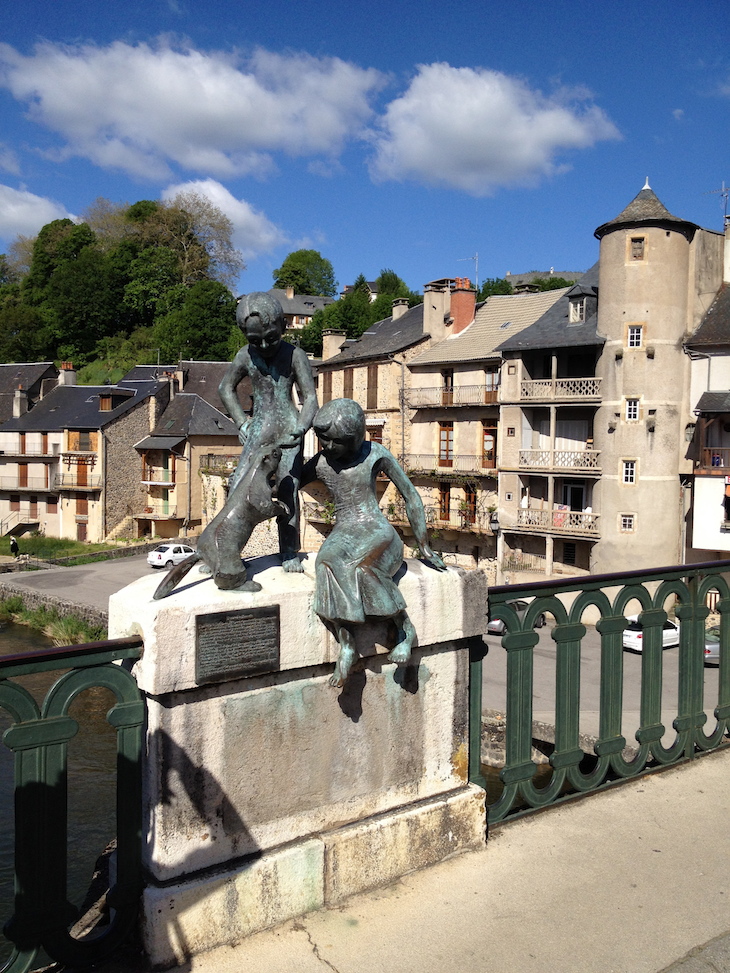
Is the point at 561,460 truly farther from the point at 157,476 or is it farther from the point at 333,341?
the point at 157,476

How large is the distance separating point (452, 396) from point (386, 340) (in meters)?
5.93

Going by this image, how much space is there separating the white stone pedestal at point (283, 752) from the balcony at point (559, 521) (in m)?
24.4

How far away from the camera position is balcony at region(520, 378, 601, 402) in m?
27.6

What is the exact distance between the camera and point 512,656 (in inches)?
173

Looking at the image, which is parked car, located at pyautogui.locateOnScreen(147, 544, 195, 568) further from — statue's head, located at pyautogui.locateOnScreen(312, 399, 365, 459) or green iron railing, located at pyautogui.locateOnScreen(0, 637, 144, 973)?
green iron railing, located at pyautogui.locateOnScreen(0, 637, 144, 973)

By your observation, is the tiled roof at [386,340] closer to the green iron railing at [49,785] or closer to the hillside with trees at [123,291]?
the hillside with trees at [123,291]

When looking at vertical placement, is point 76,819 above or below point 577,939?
below

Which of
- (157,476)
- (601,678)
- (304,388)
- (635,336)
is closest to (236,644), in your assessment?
(304,388)

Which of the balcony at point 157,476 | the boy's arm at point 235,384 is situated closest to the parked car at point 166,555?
the balcony at point 157,476

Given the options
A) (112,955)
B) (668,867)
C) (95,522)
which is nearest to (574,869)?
(668,867)

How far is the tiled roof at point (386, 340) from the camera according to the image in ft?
116

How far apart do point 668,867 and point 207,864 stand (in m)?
2.27

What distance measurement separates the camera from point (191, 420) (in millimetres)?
42188

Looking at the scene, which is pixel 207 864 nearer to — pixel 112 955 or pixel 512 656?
pixel 112 955
